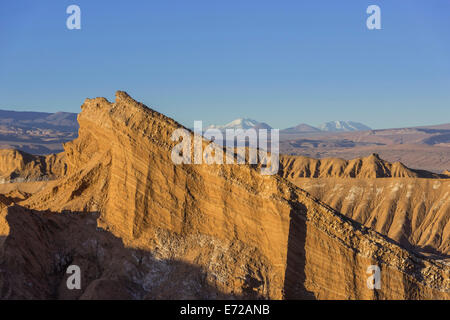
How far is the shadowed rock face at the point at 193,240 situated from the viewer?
61.5ft

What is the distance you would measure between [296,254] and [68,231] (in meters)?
9.16

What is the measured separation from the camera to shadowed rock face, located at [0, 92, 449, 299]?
738 inches

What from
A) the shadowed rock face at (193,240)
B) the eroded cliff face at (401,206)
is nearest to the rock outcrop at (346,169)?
the eroded cliff face at (401,206)

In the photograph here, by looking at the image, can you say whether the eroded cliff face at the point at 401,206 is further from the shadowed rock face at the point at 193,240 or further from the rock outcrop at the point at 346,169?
the shadowed rock face at the point at 193,240

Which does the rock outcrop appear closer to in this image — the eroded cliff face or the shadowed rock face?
the eroded cliff face

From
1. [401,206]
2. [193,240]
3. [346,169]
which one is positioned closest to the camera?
[193,240]

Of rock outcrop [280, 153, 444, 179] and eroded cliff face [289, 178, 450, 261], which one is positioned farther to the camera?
rock outcrop [280, 153, 444, 179]

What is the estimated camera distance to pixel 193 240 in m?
20.1

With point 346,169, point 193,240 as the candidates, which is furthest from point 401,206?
point 193,240

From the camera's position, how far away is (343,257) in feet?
63.9

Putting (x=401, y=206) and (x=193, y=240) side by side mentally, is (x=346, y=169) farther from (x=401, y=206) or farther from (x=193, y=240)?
(x=193, y=240)

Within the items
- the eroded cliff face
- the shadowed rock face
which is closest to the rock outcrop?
the eroded cliff face

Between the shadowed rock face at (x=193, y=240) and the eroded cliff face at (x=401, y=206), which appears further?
the eroded cliff face at (x=401, y=206)
